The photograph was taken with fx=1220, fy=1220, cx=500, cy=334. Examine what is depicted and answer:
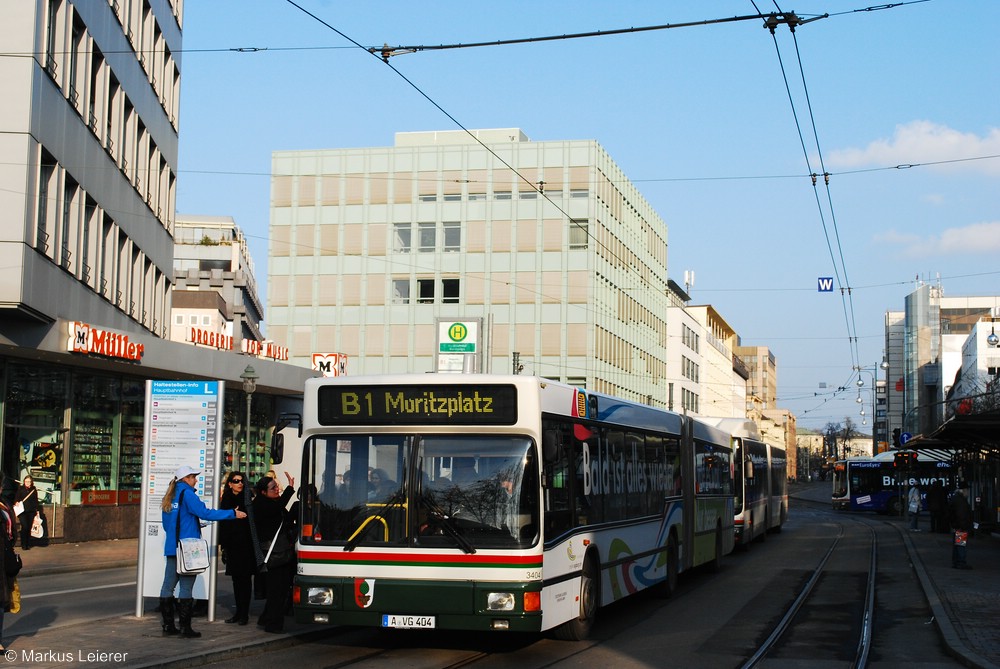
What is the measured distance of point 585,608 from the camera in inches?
520

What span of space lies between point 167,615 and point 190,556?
72 cm

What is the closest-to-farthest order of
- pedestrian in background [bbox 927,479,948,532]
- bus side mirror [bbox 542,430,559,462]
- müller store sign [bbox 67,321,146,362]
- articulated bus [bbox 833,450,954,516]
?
1. bus side mirror [bbox 542,430,559,462]
2. müller store sign [bbox 67,321,146,362]
3. pedestrian in background [bbox 927,479,948,532]
4. articulated bus [bbox 833,450,954,516]

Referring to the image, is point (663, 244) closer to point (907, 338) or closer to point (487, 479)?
point (907, 338)

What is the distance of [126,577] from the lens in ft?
70.3

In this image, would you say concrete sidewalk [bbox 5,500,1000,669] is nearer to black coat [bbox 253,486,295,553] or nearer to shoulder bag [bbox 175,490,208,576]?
shoulder bag [bbox 175,490,208,576]

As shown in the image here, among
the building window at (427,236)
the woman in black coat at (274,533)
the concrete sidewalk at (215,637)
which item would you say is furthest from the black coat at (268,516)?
the building window at (427,236)

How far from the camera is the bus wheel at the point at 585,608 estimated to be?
42.7ft

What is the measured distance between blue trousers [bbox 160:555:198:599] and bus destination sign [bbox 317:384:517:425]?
2046 millimetres

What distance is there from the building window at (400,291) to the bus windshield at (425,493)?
5504 cm

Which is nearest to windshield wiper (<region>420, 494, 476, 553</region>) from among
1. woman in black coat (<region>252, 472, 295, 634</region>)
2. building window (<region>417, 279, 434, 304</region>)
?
woman in black coat (<region>252, 472, 295, 634</region>)

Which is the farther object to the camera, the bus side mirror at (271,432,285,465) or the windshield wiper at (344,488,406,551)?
the bus side mirror at (271,432,285,465)

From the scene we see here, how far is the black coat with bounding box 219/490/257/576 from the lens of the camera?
13.5 m

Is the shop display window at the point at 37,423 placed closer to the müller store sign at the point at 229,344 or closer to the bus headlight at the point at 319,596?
the müller store sign at the point at 229,344

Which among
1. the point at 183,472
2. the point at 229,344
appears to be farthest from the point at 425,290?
the point at 183,472
